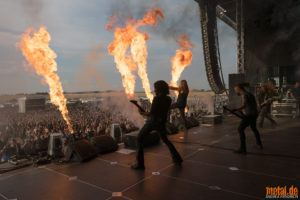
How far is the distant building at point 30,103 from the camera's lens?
37.2 m

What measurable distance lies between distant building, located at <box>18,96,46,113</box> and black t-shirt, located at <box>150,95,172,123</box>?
130 ft

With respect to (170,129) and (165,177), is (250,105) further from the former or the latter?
(170,129)

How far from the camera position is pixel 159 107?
441 centimetres

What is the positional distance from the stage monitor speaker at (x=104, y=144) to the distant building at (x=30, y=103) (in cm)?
3770

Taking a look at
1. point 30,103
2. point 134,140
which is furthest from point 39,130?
point 30,103

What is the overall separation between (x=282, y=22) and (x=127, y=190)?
16.0m

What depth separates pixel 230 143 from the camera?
658cm

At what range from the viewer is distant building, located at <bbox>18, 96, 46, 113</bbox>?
37156 millimetres

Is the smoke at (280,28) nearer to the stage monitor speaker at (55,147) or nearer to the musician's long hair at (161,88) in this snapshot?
the musician's long hair at (161,88)

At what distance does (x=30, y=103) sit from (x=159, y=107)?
40900mm

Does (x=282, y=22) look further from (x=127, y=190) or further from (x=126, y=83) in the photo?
(x=127, y=190)

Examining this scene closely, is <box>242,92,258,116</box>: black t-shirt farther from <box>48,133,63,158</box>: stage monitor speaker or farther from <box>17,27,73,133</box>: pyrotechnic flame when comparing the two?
<box>17,27,73,133</box>: pyrotechnic flame

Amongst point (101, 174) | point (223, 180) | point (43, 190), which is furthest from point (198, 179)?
point (43, 190)

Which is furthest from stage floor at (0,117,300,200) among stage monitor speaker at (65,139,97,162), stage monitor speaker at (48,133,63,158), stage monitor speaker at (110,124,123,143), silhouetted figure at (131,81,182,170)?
stage monitor speaker at (110,124,123,143)
